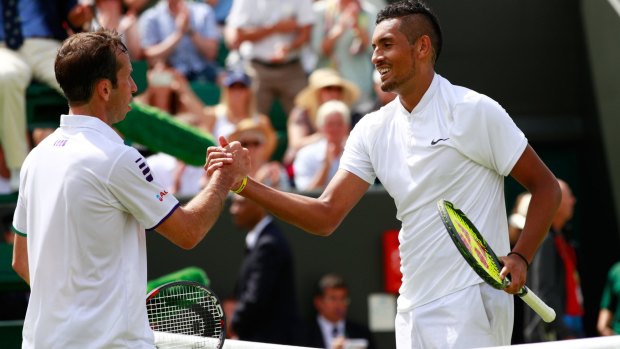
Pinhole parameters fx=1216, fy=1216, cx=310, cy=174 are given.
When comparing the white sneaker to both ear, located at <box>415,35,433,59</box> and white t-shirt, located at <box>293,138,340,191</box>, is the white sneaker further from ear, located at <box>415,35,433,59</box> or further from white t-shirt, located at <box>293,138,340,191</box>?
ear, located at <box>415,35,433,59</box>

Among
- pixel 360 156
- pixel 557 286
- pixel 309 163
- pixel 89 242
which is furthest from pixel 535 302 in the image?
pixel 309 163

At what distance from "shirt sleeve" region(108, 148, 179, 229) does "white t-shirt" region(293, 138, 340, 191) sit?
5.14 m

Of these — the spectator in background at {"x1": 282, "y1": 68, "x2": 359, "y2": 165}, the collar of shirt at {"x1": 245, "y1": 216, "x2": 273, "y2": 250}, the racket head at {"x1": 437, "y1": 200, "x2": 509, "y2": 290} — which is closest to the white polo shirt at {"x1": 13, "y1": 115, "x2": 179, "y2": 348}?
the racket head at {"x1": 437, "y1": 200, "x2": 509, "y2": 290}

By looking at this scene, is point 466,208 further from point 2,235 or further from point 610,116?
point 610,116

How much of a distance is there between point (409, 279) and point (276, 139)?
5336mm

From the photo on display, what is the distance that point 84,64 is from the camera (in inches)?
160

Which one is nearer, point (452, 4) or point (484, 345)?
point (484, 345)

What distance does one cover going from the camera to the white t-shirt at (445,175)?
14.9 ft

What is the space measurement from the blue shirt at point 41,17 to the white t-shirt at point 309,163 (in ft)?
7.50

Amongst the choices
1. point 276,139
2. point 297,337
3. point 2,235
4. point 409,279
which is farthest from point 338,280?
point 409,279

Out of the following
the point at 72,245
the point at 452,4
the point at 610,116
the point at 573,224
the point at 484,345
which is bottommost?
the point at 484,345

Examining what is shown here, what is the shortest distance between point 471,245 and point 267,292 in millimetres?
4238

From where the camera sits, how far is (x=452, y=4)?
443 inches

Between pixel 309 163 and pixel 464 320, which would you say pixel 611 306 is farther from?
pixel 464 320
